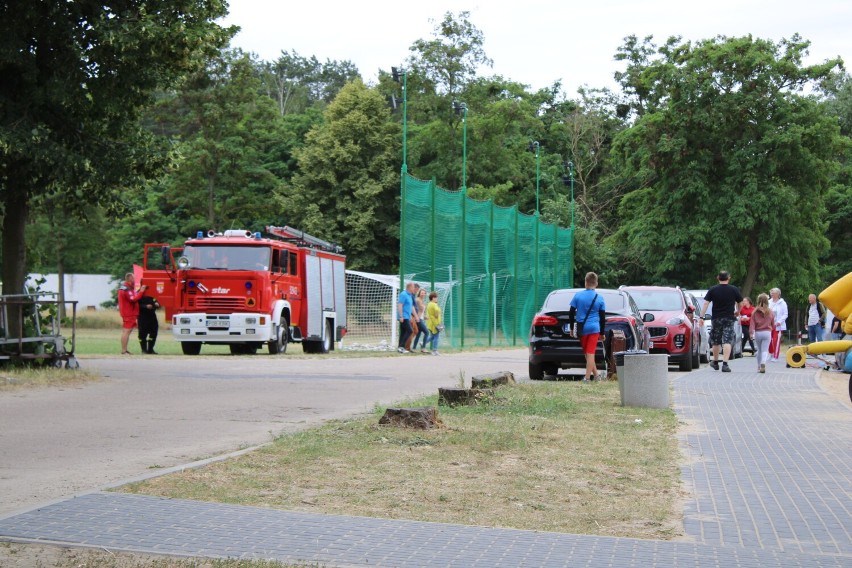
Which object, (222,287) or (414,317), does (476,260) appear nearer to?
(414,317)

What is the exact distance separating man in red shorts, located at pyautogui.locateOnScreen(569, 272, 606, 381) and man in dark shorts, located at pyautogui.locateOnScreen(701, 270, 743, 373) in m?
4.66

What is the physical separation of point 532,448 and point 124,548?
4807mm

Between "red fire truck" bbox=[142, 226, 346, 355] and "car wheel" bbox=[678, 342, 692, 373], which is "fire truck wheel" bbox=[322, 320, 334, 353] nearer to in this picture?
"red fire truck" bbox=[142, 226, 346, 355]

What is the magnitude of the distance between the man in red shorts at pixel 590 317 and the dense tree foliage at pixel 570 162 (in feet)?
65.7

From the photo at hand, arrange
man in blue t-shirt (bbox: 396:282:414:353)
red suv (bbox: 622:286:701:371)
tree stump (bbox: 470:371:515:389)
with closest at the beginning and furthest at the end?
tree stump (bbox: 470:371:515:389)
red suv (bbox: 622:286:701:371)
man in blue t-shirt (bbox: 396:282:414:353)

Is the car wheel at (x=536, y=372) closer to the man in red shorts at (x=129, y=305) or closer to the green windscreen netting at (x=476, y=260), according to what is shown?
the man in red shorts at (x=129, y=305)

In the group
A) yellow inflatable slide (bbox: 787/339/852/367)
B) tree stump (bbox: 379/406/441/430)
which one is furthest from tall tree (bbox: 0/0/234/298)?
yellow inflatable slide (bbox: 787/339/852/367)

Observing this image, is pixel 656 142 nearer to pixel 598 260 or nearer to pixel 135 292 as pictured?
pixel 598 260

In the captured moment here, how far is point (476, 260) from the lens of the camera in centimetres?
3841

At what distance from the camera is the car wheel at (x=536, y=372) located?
20.5 metres

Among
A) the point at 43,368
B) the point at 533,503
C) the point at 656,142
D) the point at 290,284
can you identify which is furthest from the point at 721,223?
the point at 533,503

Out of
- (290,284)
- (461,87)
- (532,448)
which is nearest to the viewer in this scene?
(532,448)

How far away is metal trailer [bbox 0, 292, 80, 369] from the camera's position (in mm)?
17984

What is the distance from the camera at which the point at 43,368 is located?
1828cm
